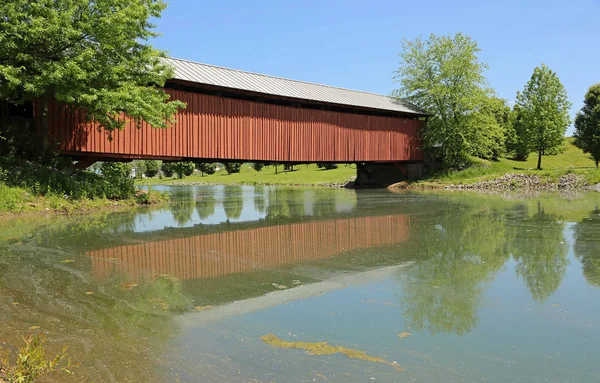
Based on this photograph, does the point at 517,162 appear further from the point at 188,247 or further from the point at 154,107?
the point at 188,247

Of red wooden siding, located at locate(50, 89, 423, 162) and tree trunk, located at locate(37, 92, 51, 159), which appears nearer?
tree trunk, located at locate(37, 92, 51, 159)

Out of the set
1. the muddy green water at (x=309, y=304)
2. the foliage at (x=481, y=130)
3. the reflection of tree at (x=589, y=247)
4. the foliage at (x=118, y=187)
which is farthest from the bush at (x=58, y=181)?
the foliage at (x=481, y=130)

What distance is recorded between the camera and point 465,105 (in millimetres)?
36000

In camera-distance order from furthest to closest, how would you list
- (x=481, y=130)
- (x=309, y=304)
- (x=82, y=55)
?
(x=481, y=130), (x=82, y=55), (x=309, y=304)

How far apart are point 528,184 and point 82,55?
28105mm

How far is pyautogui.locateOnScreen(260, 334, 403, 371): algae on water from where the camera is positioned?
3.53m

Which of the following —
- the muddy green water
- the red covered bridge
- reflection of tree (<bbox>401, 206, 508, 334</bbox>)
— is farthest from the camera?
→ the red covered bridge

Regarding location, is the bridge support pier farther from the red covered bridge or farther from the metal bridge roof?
the metal bridge roof

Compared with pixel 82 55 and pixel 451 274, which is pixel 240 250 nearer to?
pixel 451 274

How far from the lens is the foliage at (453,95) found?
3572 centimetres

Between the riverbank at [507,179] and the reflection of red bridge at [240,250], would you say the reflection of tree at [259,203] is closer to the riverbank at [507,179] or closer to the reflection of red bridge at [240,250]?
the reflection of red bridge at [240,250]

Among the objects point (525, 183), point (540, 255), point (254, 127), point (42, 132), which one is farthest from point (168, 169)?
point (540, 255)

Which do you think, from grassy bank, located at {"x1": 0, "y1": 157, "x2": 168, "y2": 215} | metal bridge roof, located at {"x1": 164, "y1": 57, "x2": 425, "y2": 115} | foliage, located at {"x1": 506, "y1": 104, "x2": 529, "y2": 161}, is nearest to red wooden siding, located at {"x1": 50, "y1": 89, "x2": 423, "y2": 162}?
metal bridge roof, located at {"x1": 164, "y1": 57, "x2": 425, "y2": 115}

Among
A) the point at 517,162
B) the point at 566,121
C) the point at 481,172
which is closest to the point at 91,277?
the point at 481,172
